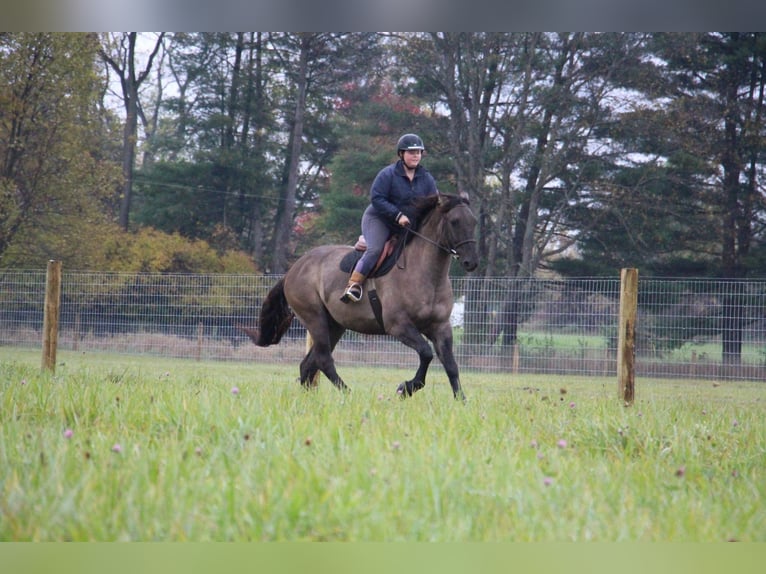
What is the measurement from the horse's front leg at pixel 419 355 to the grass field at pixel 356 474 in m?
1.41

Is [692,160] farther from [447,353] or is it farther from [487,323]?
[447,353]

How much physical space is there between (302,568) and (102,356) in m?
14.8

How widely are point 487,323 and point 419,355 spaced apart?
7.52 metres

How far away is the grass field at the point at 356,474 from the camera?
295 centimetres

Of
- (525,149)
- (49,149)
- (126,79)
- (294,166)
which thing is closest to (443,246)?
(525,149)

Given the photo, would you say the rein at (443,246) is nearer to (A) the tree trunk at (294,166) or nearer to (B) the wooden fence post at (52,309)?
(B) the wooden fence post at (52,309)

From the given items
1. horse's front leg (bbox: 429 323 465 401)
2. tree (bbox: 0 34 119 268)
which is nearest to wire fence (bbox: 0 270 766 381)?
horse's front leg (bbox: 429 323 465 401)

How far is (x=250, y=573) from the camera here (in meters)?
2.26

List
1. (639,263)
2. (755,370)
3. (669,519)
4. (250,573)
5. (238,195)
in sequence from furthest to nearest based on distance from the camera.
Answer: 1. (238,195)
2. (639,263)
3. (755,370)
4. (669,519)
5. (250,573)

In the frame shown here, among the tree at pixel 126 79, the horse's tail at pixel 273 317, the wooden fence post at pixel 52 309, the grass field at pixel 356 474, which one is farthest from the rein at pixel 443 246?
the tree at pixel 126 79

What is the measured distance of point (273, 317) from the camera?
32.1ft
